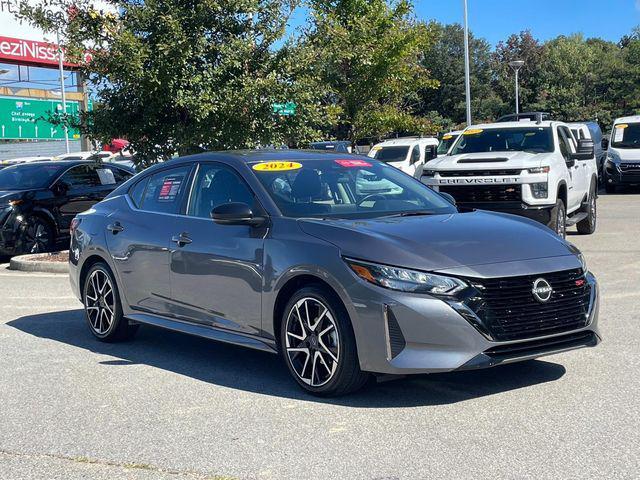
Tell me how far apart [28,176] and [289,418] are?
36.6 ft

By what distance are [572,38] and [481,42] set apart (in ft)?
58.4

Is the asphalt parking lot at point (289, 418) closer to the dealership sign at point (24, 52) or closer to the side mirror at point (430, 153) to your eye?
the side mirror at point (430, 153)

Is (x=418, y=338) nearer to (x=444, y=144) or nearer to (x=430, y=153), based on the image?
(x=444, y=144)

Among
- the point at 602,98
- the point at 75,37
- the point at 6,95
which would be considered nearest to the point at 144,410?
the point at 75,37

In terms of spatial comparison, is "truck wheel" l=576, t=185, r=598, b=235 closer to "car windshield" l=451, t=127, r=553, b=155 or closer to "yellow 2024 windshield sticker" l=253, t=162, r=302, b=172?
"car windshield" l=451, t=127, r=553, b=155

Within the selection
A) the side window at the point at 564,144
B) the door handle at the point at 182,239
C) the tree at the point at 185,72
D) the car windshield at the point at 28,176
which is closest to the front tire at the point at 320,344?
the door handle at the point at 182,239

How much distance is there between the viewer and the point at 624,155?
24.5 m

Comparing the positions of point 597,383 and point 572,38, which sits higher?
point 572,38

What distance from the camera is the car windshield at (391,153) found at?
1009 inches

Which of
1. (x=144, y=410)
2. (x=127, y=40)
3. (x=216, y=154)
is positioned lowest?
(x=144, y=410)

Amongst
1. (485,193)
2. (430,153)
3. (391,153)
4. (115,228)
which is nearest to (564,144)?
(485,193)

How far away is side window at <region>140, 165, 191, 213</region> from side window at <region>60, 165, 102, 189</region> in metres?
8.13

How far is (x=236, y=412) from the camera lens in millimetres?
5496

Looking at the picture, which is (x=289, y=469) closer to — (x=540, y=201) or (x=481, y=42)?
(x=540, y=201)
